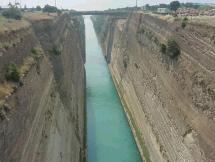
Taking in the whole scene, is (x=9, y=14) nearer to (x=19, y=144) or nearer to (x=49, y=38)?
(x=49, y=38)

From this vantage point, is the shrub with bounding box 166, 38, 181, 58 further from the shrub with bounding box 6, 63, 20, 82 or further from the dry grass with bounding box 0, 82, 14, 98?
the dry grass with bounding box 0, 82, 14, 98

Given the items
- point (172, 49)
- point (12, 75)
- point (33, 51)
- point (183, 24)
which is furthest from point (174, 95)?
point (12, 75)

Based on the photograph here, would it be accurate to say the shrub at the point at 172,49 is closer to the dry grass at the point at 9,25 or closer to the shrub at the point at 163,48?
the shrub at the point at 163,48

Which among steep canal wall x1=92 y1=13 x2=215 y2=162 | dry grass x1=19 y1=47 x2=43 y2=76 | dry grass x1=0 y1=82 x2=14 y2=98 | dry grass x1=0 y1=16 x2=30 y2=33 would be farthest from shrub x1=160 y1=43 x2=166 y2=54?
dry grass x1=0 y1=82 x2=14 y2=98

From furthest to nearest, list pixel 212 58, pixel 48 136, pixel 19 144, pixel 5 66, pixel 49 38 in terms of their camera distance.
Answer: pixel 49 38 < pixel 212 58 < pixel 48 136 < pixel 5 66 < pixel 19 144

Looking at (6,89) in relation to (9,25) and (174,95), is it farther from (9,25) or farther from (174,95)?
(174,95)

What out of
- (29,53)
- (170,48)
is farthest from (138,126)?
(29,53)
